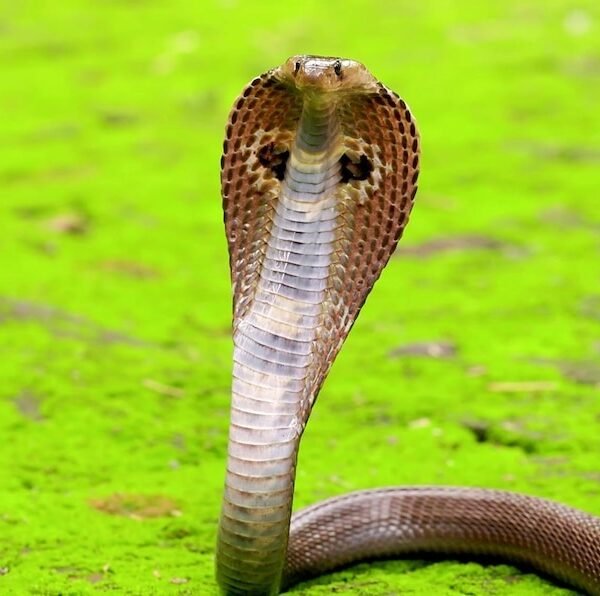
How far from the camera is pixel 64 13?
14.3 meters

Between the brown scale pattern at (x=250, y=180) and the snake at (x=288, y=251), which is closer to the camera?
the snake at (x=288, y=251)

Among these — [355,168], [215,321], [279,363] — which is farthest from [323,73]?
A: [215,321]

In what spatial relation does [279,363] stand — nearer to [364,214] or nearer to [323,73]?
[364,214]

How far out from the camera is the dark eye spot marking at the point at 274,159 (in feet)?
9.31

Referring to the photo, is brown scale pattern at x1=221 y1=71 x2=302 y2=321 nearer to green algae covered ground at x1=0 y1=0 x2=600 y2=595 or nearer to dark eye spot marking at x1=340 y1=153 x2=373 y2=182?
dark eye spot marking at x1=340 y1=153 x2=373 y2=182

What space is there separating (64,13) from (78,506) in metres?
Answer: 11.6

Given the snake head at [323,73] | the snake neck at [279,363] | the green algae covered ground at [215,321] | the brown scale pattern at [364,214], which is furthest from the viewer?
the green algae covered ground at [215,321]

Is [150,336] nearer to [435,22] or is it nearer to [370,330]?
[370,330]

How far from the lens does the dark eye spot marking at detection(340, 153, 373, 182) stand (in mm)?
2826

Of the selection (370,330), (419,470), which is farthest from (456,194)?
(419,470)

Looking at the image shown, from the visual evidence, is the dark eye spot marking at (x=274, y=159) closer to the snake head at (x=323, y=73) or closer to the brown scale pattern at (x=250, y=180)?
the brown scale pattern at (x=250, y=180)

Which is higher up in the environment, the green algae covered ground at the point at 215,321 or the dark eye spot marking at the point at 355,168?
the dark eye spot marking at the point at 355,168

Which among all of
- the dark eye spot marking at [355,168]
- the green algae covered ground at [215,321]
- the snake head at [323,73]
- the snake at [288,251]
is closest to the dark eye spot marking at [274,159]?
the snake at [288,251]

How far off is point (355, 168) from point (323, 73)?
1.18 feet
